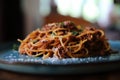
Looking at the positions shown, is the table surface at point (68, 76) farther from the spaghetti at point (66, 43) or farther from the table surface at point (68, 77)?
the spaghetti at point (66, 43)

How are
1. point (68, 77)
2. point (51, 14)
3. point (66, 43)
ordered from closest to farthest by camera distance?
point (68, 77)
point (66, 43)
point (51, 14)

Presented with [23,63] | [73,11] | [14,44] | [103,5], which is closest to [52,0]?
[73,11]

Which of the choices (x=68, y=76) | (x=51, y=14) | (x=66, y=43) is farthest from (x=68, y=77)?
(x=51, y=14)

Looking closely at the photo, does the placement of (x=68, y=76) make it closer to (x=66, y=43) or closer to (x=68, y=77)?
(x=68, y=77)

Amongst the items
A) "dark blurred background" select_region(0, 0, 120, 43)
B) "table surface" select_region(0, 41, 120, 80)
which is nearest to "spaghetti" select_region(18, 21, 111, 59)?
"table surface" select_region(0, 41, 120, 80)

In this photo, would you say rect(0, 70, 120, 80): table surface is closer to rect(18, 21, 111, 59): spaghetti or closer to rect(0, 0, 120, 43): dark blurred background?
rect(18, 21, 111, 59): spaghetti

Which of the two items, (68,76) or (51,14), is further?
(51,14)

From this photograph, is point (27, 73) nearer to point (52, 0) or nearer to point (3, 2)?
point (3, 2)
